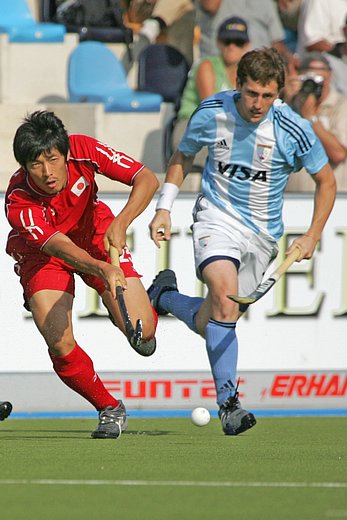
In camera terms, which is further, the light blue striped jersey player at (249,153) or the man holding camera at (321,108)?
the man holding camera at (321,108)

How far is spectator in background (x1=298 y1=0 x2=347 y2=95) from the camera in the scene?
1252 centimetres

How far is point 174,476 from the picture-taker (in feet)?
16.9

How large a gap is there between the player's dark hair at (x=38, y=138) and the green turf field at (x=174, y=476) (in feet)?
4.73

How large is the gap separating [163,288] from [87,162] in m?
1.60

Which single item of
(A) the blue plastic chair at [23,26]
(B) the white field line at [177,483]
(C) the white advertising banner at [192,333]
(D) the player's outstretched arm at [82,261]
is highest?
(D) the player's outstretched arm at [82,261]

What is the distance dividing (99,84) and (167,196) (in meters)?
5.54

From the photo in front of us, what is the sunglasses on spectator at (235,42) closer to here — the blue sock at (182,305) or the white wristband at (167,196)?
the blue sock at (182,305)

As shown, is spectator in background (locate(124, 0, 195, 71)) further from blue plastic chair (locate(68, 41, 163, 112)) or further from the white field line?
the white field line

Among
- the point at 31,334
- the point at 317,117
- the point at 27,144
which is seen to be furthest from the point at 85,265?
the point at 317,117

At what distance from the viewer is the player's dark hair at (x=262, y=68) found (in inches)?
270

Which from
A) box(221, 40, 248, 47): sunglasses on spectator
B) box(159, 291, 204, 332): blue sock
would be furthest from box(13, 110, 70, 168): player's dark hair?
box(221, 40, 248, 47): sunglasses on spectator

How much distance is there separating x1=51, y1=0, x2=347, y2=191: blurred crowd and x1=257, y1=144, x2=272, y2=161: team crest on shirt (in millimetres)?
3410

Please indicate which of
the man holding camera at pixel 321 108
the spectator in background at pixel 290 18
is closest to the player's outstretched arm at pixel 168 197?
the man holding camera at pixel 321 108

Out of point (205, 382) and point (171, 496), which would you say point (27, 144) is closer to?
point (171, 496)
